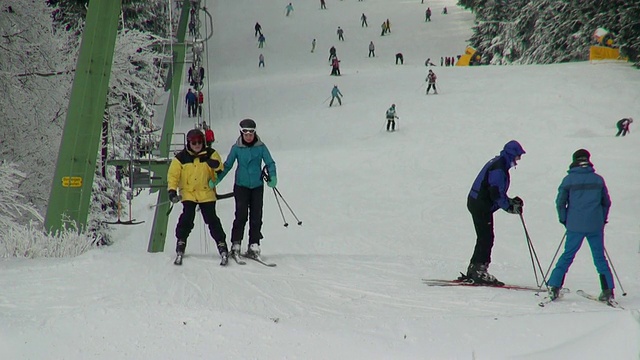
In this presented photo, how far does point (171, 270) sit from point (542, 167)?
17875 mm

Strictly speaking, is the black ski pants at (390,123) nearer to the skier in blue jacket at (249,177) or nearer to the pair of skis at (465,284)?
the skier in blue jacket at (249,177)

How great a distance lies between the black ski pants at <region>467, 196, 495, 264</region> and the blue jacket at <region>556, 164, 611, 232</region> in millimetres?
938

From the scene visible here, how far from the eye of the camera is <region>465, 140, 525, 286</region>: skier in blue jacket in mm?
7871

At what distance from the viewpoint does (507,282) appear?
9102mm

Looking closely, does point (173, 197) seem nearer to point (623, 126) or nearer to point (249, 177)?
point (249, 177)

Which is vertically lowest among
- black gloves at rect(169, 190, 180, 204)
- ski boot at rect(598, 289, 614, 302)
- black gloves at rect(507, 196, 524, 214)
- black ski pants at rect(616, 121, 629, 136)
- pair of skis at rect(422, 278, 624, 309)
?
pair of skis at rect(422, 278, 624, 309)

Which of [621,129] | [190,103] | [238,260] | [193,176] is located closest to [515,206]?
[238,260]

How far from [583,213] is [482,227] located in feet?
4.06

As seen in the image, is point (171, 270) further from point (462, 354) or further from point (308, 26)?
point (308, 26)

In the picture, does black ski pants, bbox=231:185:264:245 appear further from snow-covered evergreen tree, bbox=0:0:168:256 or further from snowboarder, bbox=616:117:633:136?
snowboarder, bbox=616:117:633:136

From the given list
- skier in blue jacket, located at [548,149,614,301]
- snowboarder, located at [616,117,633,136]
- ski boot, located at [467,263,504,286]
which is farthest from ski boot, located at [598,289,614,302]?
snowboarder, located at [616,117,633,136]

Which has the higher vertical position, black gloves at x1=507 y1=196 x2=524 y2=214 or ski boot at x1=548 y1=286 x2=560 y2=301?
black gloves at x1=507 y1=196 x2=524 y2=214

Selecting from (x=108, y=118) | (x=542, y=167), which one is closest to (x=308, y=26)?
(x=542, y=167)

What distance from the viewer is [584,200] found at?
7.41 m
